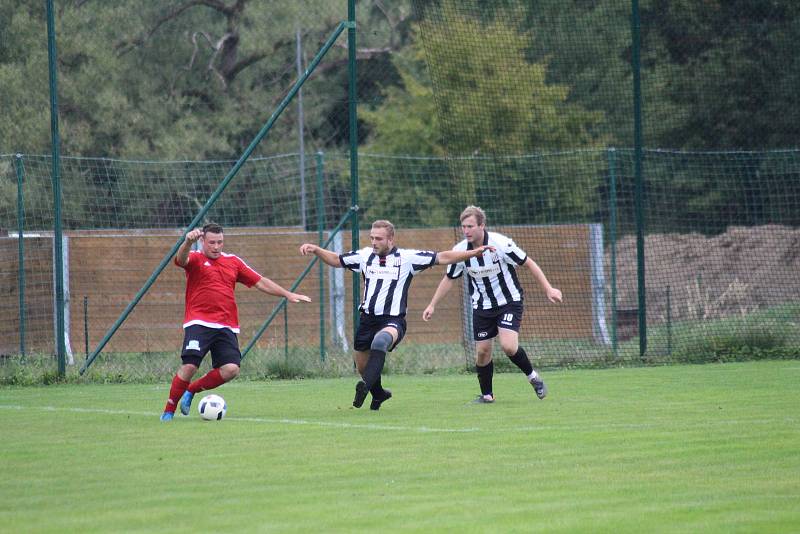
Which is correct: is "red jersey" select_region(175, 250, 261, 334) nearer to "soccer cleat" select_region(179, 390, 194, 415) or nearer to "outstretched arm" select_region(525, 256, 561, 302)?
"soccer cleat" select_region(179, 390, 194, 415)

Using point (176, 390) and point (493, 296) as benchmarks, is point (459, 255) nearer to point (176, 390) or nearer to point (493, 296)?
point (493, 296)

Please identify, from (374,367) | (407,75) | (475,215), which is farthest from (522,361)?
(407,75)

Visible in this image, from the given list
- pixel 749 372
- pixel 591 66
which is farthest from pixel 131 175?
pixel 749 372

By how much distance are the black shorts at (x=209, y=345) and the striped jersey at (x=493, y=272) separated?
8.47ft

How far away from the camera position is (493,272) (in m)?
13.2

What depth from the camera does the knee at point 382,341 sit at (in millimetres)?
12020

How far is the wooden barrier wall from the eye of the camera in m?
22.0

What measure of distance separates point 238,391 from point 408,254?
11.7 feet

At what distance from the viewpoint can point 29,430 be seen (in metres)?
10.9

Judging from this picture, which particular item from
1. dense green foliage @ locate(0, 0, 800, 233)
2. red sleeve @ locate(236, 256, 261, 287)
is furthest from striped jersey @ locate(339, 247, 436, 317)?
dense green foliage @ locate(0, 0, 800, 233)

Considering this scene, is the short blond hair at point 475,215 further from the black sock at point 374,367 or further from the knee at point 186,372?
the knee at point 186,372

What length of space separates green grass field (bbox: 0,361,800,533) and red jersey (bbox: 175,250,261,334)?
933mm

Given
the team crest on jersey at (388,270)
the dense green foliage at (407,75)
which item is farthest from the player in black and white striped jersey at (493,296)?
the dense green foliage at (407,75)

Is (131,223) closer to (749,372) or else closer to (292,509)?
(749,372)
